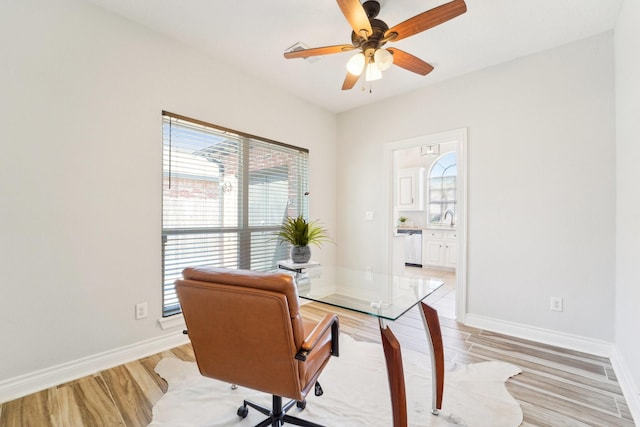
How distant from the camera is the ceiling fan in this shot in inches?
63.2

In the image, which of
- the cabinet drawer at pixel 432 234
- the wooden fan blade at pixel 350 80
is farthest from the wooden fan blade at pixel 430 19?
the cabinet drawer at pixel 432 234

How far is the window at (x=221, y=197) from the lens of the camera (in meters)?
2.62

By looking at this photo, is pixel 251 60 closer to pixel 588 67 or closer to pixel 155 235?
pixel 155 235

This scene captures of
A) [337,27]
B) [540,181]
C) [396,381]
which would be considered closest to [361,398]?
[396,381]

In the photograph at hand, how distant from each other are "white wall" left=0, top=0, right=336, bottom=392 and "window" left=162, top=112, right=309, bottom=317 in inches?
5.2

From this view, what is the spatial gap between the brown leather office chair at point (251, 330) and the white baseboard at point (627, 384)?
6.13ft

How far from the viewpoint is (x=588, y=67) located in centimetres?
248

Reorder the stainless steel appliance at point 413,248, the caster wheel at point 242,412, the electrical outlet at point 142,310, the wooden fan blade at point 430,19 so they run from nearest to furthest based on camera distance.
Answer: the wooden fan blade at point 430,19, the caster wheel at point 242,412, the electrical outlet at point 142,310, the stainless steel appliance at point 413,248

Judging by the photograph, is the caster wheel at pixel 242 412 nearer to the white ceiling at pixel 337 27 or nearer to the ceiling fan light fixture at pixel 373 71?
the ceiling fan light fixture at pixel 373 71

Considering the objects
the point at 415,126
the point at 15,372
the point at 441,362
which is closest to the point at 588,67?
the point at 415,126

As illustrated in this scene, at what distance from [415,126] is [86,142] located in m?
3.25

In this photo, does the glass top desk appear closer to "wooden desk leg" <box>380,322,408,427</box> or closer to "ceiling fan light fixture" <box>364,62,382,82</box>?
"wooden desk leg" <box>380,322,408,427</box>

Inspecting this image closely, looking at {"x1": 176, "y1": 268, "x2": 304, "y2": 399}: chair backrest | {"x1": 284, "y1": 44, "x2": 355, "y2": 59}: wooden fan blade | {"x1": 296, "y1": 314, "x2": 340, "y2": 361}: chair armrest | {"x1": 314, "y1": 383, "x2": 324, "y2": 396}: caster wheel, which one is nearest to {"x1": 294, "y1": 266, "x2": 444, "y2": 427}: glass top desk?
{"x1": 296, "y1": 314, "x2": 340, "y2": 361}: chair armrest

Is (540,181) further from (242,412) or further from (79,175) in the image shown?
(79,175)
